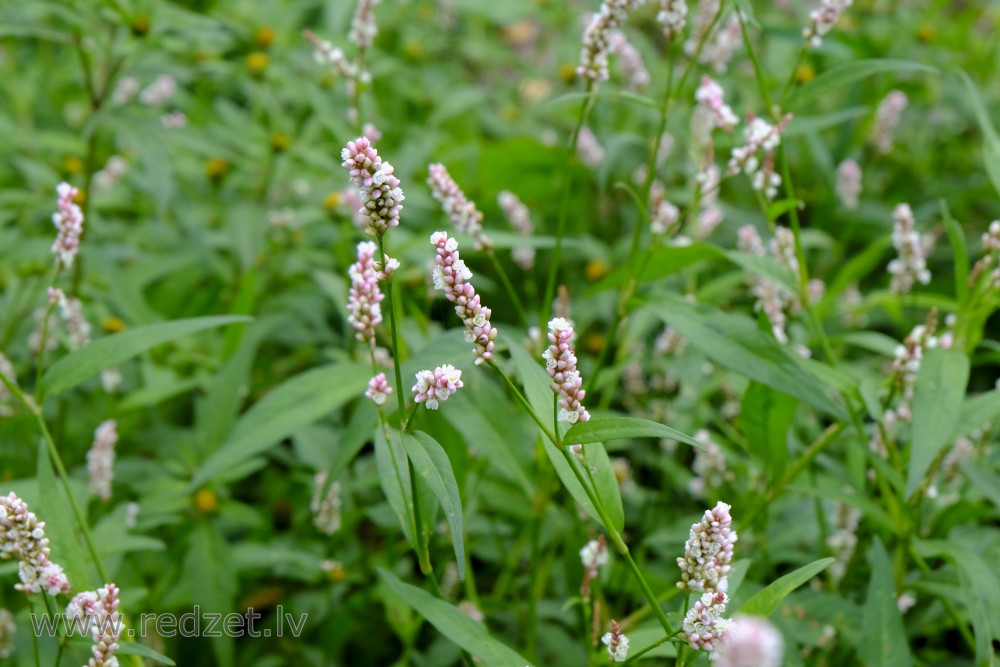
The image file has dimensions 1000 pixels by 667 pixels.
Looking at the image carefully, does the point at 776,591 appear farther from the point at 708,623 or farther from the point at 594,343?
the point at 594,343

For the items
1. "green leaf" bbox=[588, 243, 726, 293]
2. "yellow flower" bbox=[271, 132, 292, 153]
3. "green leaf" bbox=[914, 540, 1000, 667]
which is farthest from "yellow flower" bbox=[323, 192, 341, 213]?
"green leaf" bbox=[914, 540, 1000, 667]

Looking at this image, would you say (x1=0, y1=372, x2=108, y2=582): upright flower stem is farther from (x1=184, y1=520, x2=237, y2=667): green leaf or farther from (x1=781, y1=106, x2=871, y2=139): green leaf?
(x1=781, y1=106, x2=871, y2=139): green leaf

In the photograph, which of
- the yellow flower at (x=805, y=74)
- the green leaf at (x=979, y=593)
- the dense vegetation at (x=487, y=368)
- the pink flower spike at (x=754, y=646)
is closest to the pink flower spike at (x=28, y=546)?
the dense vegetation at (x=487, y=368)

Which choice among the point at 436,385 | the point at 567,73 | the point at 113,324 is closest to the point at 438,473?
the point at 436,385

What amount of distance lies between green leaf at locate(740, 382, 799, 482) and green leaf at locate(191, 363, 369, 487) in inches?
27.2

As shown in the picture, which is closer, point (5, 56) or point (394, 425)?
point (394, 425)

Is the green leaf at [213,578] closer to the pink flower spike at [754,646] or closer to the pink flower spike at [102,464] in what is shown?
the pink flower spike at [102,464]

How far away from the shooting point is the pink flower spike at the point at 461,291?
1.05m

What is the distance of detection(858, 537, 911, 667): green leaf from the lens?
4.79 ft

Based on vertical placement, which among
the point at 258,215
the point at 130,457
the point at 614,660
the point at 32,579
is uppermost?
the point at 258,215

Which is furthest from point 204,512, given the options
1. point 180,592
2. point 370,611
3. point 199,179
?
point 199,179

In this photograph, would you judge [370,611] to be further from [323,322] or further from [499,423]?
[323,322]

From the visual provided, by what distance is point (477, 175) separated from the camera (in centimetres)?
325

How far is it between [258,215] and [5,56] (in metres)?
1.84
